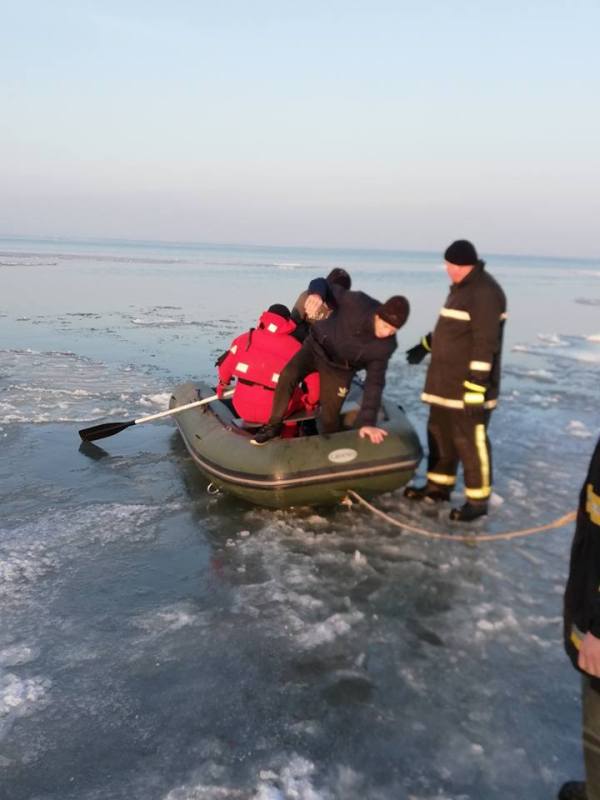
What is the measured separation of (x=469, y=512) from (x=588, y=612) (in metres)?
2.95

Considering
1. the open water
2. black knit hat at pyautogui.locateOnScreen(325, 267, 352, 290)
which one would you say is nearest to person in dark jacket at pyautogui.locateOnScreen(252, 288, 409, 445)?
the open water

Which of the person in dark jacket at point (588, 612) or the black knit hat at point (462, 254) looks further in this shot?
the black knit hat at point (462, 254)

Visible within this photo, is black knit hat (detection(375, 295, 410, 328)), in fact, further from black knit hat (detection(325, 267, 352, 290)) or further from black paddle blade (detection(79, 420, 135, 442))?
black paddle blade (detection(79, 420, 135, 442))

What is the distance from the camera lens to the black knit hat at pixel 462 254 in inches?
178

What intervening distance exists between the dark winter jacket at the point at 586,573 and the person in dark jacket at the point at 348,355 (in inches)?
105

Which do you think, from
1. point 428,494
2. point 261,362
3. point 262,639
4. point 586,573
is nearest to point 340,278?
point 261,362

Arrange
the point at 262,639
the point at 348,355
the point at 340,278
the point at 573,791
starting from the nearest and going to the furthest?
the point at 573,791
the point at 262,639
the point at 348,355
the point at 340,278

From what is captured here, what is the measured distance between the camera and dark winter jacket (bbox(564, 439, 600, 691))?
1819mm

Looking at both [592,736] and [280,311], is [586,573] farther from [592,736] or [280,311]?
[280,311]

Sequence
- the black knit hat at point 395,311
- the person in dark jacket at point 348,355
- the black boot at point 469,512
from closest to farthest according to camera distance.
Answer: the black knit hat at point 395,311, the person in dark jacket at point 348,355, the black boot at point 469,512

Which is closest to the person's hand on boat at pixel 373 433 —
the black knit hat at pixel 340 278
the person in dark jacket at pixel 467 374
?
the person in dark jacket at pixel 467 374

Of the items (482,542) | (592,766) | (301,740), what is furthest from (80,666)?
(482,542)

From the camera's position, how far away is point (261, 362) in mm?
5250

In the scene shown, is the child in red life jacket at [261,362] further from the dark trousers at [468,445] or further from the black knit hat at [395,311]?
the dark trousers at [468,445]
